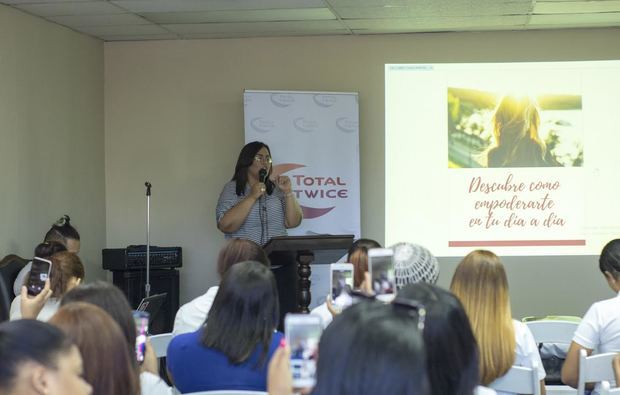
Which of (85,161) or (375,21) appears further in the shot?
(85,161)

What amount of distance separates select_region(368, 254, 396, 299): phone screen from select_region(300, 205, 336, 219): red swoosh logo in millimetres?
4646

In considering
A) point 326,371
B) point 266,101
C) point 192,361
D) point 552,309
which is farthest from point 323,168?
point 326,371

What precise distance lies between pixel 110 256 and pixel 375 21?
9.10 feet

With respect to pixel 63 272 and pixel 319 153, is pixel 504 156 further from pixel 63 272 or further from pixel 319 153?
pixel 63 272

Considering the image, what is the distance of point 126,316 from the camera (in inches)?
89.6

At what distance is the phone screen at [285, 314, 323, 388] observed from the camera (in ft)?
5.14

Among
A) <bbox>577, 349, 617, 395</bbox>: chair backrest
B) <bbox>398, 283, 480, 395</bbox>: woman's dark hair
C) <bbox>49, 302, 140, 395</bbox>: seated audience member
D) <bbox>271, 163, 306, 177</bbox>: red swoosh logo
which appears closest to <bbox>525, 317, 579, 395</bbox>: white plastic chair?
<bbox>577, 349, 617, 395</bbox>: chair backrest

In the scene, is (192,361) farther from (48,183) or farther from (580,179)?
(580,179)

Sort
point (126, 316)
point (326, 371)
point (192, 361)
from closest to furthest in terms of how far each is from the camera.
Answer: point (326, 371) < point (126, 316) < point (192, 361)

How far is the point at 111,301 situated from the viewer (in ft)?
7.57

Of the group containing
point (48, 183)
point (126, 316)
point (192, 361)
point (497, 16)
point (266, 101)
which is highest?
point (497, 16)

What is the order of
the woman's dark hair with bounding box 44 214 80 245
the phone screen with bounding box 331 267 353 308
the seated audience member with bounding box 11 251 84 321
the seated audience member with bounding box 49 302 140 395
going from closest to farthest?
the seated audience member with bounding box 49 302 140 395 < the phone screen with bounding box 331 267 353 308 < the seated audience member with bounding box 11 251 84 321 < the woman's dark hair with bounding box 44 214 80 245

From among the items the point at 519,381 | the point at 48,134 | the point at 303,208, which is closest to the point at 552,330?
the point at 519,381

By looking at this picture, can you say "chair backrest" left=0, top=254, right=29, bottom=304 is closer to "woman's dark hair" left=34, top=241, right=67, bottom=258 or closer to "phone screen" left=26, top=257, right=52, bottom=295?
"woman's dark hair" left=34, top=241, right=67, bottom=258
